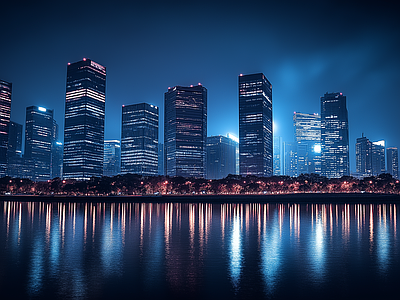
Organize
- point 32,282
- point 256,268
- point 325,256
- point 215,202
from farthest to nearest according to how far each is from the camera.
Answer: point 215,202, point 325,256, point 256,268, point 32,282

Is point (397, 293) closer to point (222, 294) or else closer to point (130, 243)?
point (222, 294)

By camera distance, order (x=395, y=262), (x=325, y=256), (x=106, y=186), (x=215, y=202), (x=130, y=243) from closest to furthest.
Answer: (x=395, y=262)
(x=325, y=256)
(x=130, y=243)
(x=215, y=202)
(x=106, y=186)

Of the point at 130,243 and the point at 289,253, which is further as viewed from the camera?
the point at 130,243

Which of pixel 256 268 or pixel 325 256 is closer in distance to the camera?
pixel 256 268

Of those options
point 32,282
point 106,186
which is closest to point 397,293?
point 32,282

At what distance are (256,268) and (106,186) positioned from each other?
175 metres

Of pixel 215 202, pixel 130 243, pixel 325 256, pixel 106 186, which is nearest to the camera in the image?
pixel 325 256

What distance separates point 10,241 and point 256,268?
2759 centimetres

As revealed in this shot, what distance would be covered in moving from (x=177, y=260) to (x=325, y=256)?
12747 mm

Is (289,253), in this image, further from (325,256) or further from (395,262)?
(395,262)

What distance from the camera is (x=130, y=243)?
35.4 meters

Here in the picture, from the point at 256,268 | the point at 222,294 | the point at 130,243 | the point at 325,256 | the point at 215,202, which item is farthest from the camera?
the point at 215,202

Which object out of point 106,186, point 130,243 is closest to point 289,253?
point 130,243

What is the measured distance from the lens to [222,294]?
18484 millimetres
